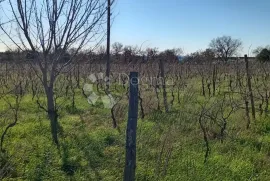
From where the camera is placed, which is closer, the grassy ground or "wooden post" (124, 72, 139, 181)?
"wooden post" (124, 72, 139, 181)

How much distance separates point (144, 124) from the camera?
16.8ft

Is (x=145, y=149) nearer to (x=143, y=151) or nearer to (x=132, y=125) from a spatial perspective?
(x=143, y=151)

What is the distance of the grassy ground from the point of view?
9.85 ft

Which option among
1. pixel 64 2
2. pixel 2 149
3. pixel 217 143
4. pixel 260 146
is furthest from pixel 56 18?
pixel 260 146

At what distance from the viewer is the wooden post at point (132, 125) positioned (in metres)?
2.12

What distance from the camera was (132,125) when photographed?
Answer: 2.15 meters

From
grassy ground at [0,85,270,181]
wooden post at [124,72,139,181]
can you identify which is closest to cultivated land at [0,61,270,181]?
grassy ground at [0,85,270,181]

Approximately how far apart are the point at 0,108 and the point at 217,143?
549cm

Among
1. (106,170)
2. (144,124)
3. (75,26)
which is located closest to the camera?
(106,170)

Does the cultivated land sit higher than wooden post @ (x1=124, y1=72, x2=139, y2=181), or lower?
lower

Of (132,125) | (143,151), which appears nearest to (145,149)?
(143,151)

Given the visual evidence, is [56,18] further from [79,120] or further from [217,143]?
[217,143]

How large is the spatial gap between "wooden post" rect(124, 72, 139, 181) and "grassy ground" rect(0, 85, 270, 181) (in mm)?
777

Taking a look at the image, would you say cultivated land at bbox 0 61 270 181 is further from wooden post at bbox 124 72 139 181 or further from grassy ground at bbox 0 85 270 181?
wooden post at bbox 124 72 139 181
